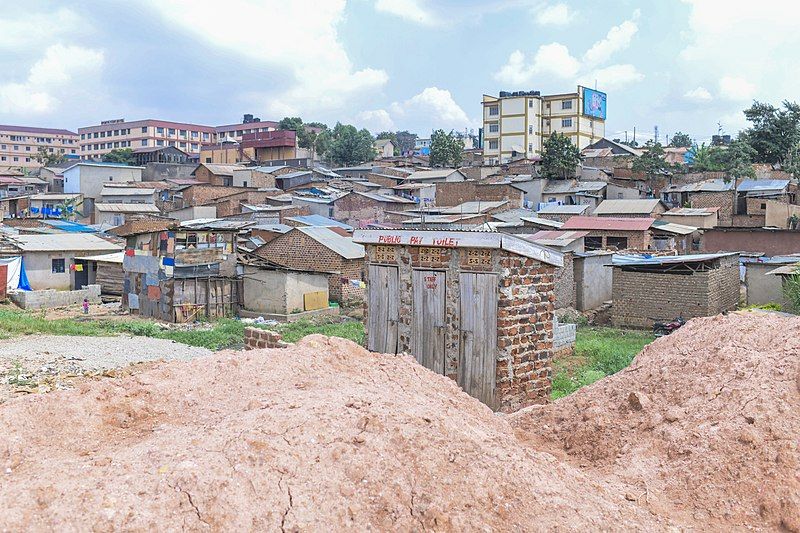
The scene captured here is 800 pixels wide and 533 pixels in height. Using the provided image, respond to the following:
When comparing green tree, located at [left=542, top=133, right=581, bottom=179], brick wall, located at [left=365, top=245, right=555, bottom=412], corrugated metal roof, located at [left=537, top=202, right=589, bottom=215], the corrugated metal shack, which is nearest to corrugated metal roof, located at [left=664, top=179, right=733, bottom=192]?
corrugated metal roof, located at [left=537, top=202, right=589, bottom=215]

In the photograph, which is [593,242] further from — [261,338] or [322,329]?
[261,338]

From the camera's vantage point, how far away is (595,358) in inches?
609

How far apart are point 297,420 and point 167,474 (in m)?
0.92

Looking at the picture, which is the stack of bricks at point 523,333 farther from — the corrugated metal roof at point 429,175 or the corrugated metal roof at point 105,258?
the corrugated metal roof at point 429,175

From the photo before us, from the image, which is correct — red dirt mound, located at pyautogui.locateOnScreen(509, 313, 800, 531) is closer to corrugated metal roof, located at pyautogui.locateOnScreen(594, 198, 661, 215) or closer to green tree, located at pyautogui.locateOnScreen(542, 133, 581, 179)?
corrugated metal roof, located at pyautogui.locateOnScreen(594, 198, 661, 215)

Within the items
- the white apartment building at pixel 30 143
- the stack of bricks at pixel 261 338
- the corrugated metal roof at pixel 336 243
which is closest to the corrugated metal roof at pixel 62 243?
the corrugated metal roof at pixel 336 243

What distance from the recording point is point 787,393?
5.32 meters

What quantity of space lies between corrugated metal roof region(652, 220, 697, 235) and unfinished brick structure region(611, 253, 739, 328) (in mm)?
9115

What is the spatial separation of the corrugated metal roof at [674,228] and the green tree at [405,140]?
63.9 meters

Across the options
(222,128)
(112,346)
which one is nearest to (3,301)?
(112,346)

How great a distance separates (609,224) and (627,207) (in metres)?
6.15

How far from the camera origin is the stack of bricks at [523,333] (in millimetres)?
8859

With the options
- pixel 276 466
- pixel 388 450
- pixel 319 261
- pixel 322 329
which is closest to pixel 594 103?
pixel 319 261

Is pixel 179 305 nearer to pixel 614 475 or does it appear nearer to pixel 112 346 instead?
pixel 112 346
